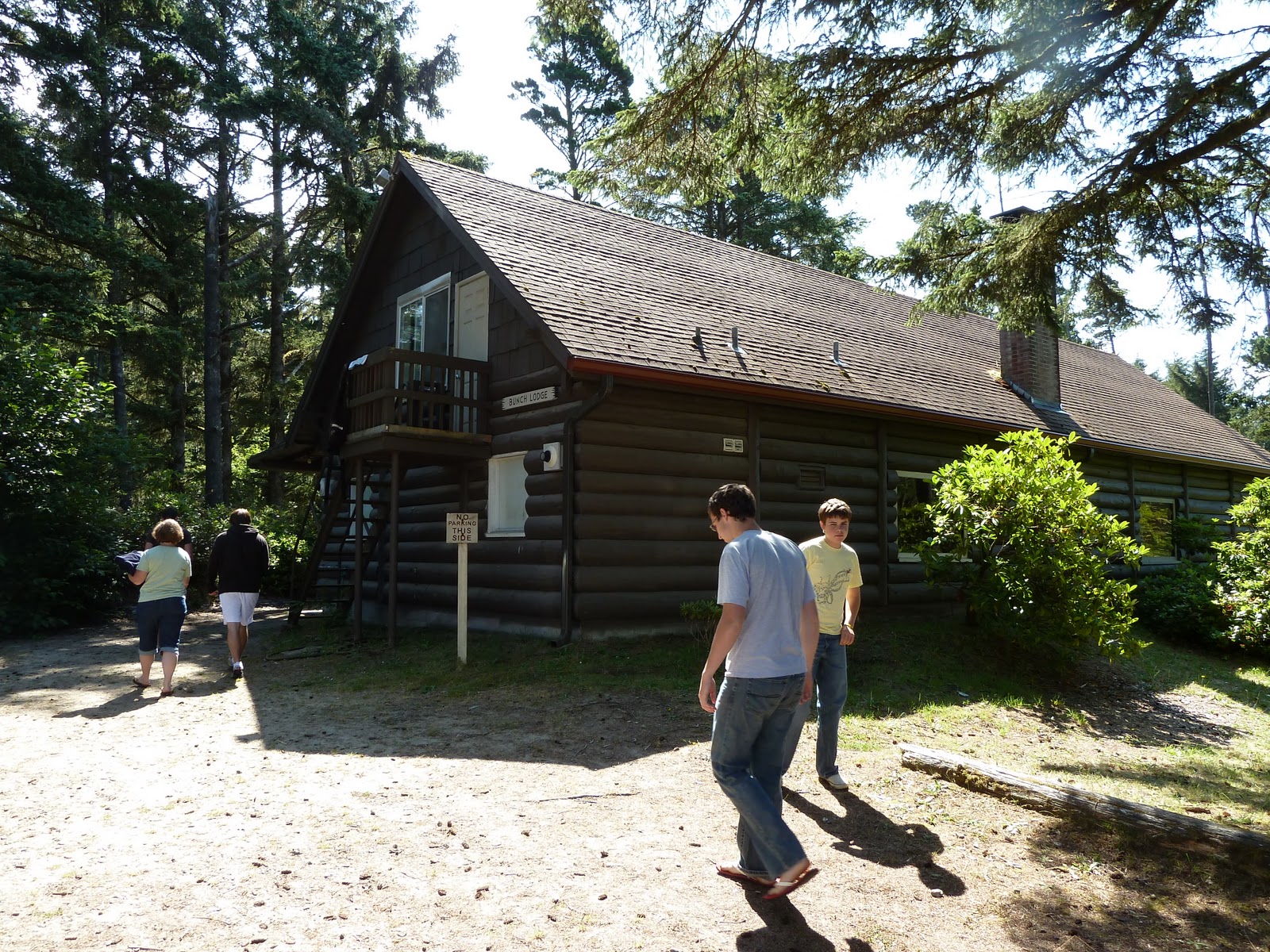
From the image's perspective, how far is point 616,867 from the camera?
437cm

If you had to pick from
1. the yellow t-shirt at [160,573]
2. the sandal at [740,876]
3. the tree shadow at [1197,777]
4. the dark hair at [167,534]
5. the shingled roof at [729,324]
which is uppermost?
the shingled roof at [729,324]

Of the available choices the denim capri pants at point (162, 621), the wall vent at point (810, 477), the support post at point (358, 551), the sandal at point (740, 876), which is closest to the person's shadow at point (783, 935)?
the sandal at point (740, 876)

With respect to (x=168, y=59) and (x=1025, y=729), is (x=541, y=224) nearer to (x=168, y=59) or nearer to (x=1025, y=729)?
(x=1025, y=729)

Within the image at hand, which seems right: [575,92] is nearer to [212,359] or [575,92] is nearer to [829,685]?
[212,359]

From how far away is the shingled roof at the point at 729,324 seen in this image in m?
10.9

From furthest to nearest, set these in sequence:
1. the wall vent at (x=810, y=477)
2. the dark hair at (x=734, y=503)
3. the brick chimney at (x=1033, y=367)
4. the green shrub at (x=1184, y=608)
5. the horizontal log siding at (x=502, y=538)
A: the brick chimney at (x=1033, y=367) → the green shrub at (x=1184, y=608) → the wall vent at (x=810, y=477) → the horizontal log siding at (x=502, y=538) → the dark hair at (x=734, y=503)

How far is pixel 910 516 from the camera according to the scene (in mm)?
13742

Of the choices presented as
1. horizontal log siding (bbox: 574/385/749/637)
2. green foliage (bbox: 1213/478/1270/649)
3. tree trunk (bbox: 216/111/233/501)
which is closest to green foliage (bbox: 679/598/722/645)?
horizontal log siding (bbox: 574/385/749/637)

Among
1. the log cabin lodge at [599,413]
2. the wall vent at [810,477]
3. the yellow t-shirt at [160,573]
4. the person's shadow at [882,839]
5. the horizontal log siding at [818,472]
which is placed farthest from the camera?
the wall vent at [810,477]

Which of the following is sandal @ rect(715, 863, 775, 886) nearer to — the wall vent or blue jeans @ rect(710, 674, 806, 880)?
blue jeans @ rect(710, 674, 806, 880)

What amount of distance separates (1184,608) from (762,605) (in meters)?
13.5

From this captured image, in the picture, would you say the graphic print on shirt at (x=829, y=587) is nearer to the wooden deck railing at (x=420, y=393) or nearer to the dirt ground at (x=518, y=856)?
the dirt ground at (x=518, y=856)

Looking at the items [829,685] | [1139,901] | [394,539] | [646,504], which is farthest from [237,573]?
[1139,901]

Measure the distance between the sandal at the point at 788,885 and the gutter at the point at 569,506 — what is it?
6.46 meters
